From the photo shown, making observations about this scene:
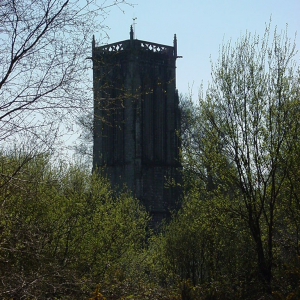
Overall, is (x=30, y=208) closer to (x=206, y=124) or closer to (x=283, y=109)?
(x=206, y=124)

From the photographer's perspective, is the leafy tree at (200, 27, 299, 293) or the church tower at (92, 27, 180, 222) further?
the church tower at (92, 27, 180, 222)

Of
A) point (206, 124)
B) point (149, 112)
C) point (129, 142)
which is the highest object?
point (149, 112)

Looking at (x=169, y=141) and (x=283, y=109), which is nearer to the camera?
(x=283, y=109)

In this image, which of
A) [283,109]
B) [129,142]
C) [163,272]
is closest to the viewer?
[283,109]

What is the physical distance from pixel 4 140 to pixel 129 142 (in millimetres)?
38441

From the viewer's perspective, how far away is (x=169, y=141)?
46.4 metres

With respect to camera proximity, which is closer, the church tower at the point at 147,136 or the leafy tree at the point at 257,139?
the leafy tree at the point at 257,139

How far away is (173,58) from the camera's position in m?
46.4

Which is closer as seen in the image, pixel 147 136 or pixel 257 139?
pixel 257 139

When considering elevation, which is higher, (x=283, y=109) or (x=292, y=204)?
(x=283, y=109)

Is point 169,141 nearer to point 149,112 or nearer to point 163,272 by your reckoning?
point 149,112

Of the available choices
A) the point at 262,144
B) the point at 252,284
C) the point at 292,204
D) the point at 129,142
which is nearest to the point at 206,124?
the point at 262,144

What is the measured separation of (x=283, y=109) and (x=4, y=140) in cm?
750

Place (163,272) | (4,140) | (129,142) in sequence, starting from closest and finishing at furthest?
(4,140)
(163,272)
(129,142)
